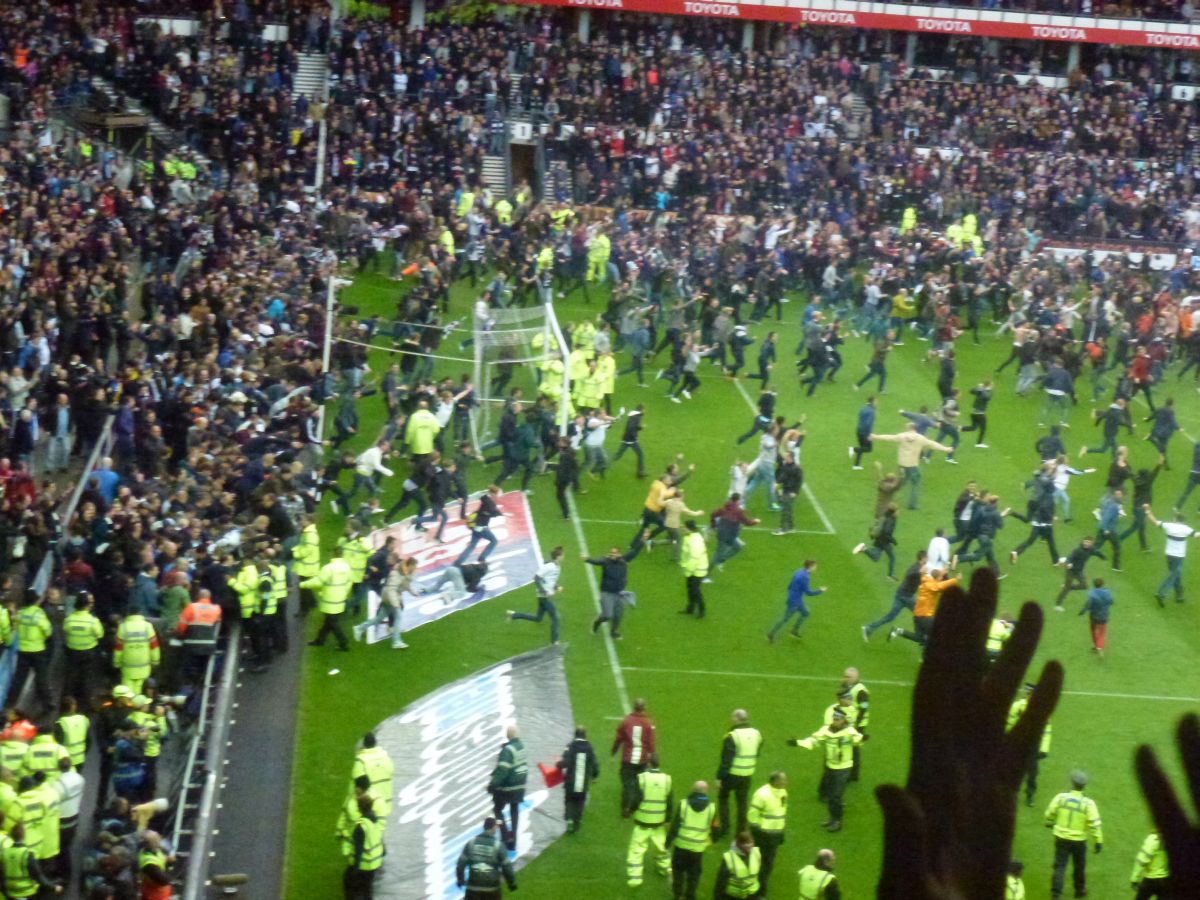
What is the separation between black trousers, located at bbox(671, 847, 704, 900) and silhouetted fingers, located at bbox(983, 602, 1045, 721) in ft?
35.6

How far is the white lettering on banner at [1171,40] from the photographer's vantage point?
50.2m

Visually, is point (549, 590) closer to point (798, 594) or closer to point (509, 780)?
point (798, 594)

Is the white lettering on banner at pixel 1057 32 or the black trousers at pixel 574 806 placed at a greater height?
the white lettering on banner at pixel 1057 32

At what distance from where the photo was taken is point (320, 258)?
3275 centimetres

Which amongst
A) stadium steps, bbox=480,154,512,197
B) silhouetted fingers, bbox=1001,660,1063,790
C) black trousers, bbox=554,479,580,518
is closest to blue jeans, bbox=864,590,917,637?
black trousers, bbox=554,479,580,518

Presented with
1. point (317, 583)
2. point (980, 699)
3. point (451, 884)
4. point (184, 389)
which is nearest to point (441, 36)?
point (184, 389)

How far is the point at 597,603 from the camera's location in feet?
70.3

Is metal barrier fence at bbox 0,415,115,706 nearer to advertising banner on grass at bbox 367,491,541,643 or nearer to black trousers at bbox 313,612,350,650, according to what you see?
black trousers at bbox 313,612,350,650

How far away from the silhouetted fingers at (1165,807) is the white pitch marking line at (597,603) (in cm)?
1490

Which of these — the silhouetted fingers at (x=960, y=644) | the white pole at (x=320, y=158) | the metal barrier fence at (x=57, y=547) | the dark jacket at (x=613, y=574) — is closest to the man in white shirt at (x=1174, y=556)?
the dark jacket at (x=613, y=574)

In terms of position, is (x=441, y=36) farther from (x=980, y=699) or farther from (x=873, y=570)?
(x=980, y=699)

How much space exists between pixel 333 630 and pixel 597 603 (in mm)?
3635

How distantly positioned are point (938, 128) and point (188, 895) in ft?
123

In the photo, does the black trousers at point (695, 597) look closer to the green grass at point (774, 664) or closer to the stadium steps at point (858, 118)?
the green grass at point (774, 664)
